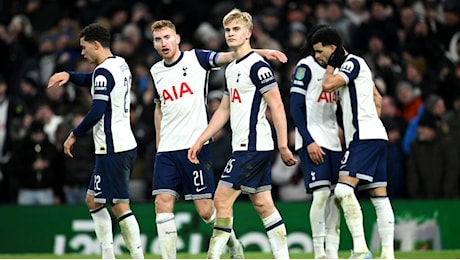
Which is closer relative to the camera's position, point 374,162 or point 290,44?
point 374,162

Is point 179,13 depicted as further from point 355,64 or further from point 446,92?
point 355,64

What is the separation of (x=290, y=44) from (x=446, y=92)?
2745mm

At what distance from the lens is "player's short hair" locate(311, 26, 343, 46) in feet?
45.5

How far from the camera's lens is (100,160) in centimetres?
1353

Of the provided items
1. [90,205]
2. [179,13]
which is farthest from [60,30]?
[90,205]

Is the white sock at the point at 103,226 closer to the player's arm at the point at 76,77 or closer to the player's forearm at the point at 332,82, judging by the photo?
the player's arm at the point at 76,77

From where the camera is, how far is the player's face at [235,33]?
12828 millimetres

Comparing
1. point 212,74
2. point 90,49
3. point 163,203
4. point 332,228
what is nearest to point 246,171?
Answer: point 163,203

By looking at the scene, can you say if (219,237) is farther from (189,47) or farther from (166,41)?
(189,47)

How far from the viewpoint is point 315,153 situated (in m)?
13.9

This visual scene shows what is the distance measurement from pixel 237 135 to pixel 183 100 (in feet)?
2.70

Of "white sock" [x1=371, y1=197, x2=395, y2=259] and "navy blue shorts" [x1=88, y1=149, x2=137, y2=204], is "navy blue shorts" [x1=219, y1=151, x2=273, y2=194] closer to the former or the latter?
"navy blue shorts" [x1=88, y1=149, x2=137, y2=204]

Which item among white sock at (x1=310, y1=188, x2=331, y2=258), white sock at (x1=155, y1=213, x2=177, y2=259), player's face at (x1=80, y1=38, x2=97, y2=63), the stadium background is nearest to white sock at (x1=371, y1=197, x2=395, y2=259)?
white sock at (x1=310, y1=188, x2=331, y2=258)

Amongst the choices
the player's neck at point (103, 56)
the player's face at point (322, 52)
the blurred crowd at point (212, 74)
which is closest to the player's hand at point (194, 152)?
the player's neck at point (103, 56)
